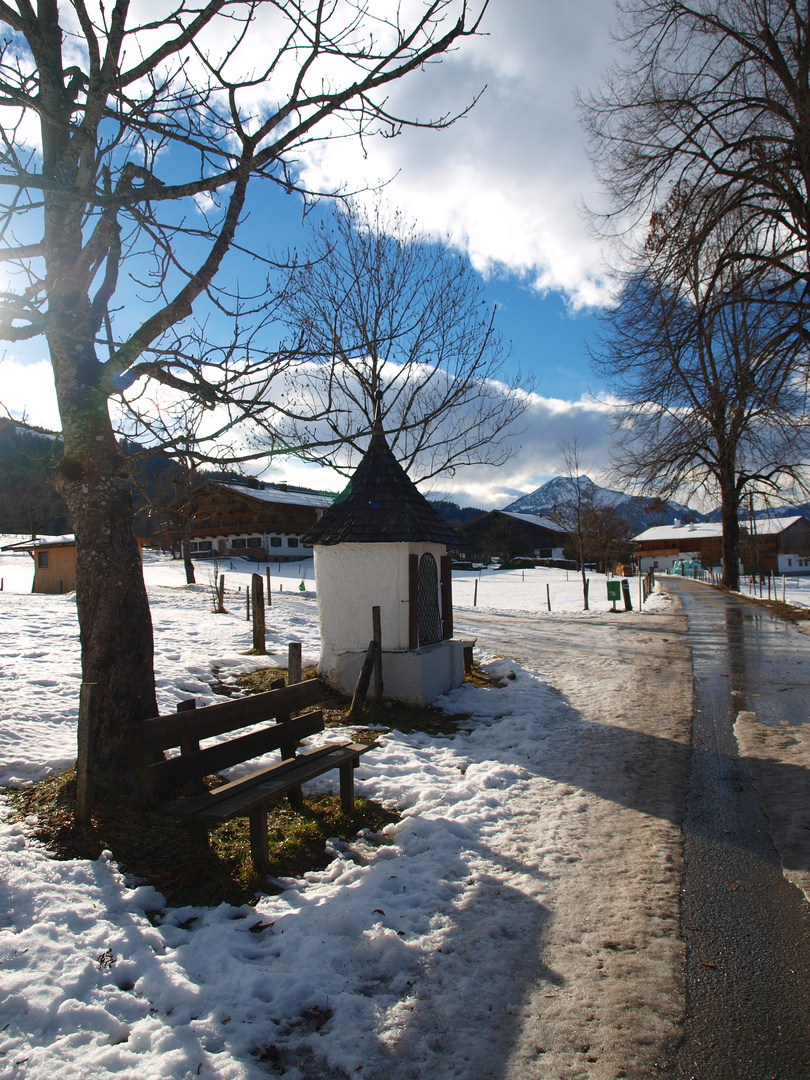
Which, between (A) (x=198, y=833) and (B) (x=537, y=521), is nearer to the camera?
(A) (x=198, y=833)

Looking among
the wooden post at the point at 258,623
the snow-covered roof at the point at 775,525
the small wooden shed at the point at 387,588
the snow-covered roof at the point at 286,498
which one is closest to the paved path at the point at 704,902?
the small wooden shed at the point at 387,588

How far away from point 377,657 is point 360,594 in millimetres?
1158

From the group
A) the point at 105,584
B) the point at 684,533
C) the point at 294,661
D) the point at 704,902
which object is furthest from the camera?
the point at 684,533

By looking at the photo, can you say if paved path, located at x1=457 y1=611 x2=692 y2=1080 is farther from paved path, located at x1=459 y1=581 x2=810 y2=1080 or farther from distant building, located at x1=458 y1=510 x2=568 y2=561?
distant building, located at x1=458 y1=510 x2=568 y2=561

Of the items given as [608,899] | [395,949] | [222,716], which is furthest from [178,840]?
[608,899]

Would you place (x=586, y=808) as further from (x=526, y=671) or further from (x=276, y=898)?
(x=526, y=671)

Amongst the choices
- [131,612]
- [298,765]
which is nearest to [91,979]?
[298,765]

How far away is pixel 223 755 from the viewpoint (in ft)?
13.9

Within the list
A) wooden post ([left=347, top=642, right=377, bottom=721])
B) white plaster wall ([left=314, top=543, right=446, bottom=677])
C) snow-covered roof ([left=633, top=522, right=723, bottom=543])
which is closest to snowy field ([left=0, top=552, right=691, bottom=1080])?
wooden post ([left=347, top=642, right=377, bottom=721])

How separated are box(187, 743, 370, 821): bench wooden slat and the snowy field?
0.50m

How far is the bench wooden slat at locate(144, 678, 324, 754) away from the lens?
150 inches

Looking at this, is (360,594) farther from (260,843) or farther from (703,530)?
(703,530)

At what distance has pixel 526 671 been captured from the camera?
11.0 meters

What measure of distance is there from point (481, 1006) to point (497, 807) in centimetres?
235
